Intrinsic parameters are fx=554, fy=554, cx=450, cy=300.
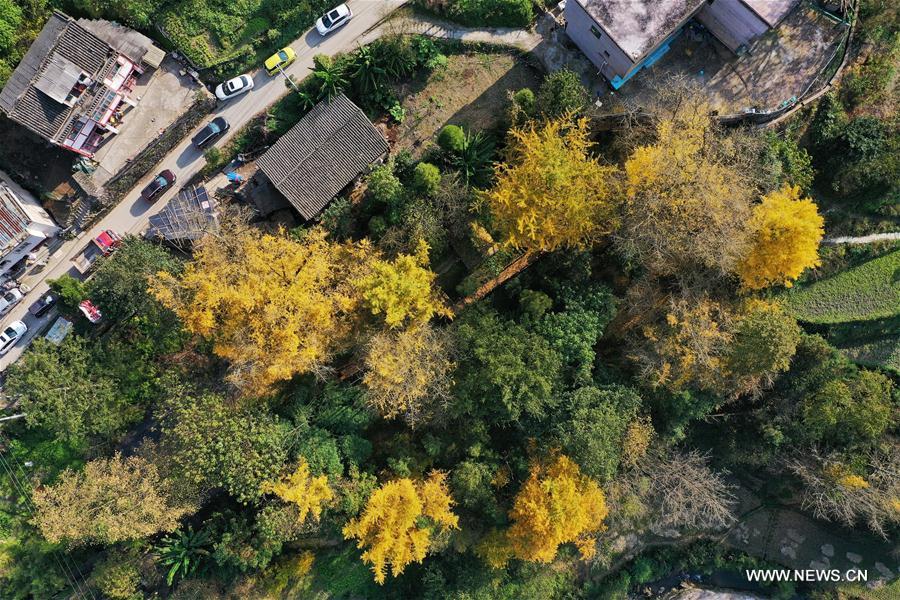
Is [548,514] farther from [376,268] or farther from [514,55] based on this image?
[514,55]

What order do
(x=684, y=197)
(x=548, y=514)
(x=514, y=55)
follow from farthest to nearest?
(x=514, y=55)
(x=548, y=514)
(x=684, y=197)

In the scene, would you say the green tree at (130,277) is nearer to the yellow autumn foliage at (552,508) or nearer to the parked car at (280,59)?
the parked car at (280,59)

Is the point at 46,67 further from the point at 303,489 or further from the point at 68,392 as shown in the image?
the point at 303,489

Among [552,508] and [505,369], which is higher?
[505,369]

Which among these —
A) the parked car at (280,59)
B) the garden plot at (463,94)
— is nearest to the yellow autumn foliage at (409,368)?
the garden plot at (463,94)

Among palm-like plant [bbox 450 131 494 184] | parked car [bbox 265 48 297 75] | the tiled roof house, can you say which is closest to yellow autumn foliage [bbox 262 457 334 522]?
palm-like plant [bbox 450 131 494 184]

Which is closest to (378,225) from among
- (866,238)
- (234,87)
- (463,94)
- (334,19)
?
(463,94)

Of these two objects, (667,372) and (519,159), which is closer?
(519,159)

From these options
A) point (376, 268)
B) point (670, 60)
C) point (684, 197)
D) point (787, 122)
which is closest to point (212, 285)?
point (376, 268)
